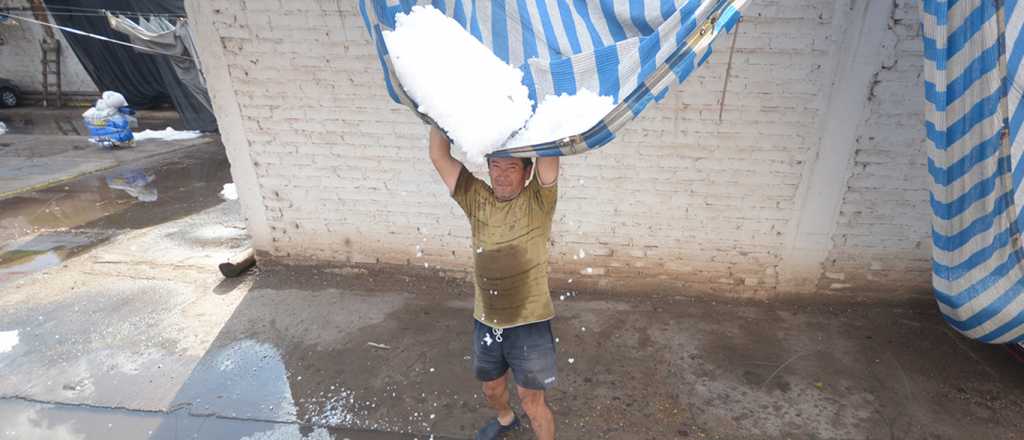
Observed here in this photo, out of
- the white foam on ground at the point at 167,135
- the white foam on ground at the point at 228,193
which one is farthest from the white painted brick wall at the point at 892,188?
the white foam on ground at the point at 167,135

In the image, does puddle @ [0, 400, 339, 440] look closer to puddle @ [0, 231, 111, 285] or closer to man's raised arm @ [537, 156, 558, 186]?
man's raised arm @ [537, 156, 558, 186]

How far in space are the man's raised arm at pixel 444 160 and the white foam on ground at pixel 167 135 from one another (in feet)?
35.3

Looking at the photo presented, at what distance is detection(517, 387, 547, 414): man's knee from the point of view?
2.32 metres

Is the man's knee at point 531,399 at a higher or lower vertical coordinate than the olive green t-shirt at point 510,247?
lower

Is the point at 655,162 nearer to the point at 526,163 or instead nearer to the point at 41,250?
the point at 526,163

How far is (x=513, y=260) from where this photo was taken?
Result: 2.15 metres

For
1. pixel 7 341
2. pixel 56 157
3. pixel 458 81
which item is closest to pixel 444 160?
pixel 458 81

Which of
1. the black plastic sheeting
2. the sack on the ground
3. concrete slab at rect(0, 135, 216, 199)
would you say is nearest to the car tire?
the black plastic sheeting

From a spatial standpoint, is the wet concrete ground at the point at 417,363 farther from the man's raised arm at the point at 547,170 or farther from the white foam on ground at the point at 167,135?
the white foam on ground at the point at 167,135

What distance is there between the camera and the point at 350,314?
3.82 m

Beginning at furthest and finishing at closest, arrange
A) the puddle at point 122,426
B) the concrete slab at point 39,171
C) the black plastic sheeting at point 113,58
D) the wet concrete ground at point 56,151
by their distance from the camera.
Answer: the black plastic sheeting at point 113,58 → the wet concrete ground at point 56,151 → the concrete slab at point 39,171 → the puddle at point 122,426

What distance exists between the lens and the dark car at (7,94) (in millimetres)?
14727

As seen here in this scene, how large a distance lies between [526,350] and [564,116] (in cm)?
113

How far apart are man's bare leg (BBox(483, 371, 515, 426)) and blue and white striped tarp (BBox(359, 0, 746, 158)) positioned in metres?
1.28
